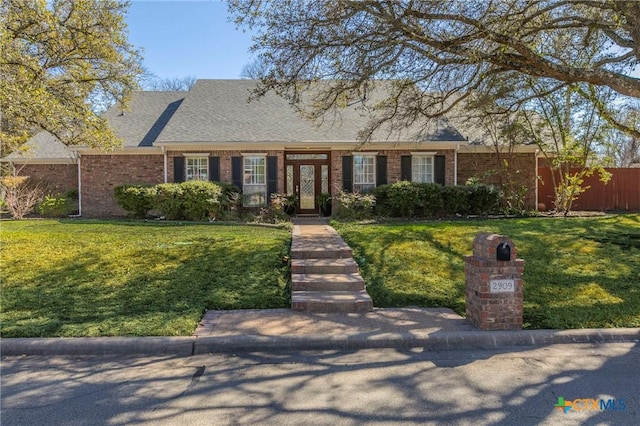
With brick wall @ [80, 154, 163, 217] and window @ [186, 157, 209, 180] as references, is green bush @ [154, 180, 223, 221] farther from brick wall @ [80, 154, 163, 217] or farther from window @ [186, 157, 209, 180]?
brick wall @ [80, 154, 163, 217]

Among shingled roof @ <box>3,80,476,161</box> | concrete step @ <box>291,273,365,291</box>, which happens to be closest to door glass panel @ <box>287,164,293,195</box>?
shingled roof @ <box>3,80,476,161</box>

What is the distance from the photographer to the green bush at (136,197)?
1459 centimetres

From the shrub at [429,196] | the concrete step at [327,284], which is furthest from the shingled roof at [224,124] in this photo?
the concrete step at [327,284]

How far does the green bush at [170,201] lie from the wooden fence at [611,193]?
47.0ft

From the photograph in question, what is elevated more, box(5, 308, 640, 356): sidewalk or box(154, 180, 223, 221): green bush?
box(154, 180, 223, 221): green bush

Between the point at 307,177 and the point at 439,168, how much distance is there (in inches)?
201

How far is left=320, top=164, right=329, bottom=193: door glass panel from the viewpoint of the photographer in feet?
55.4

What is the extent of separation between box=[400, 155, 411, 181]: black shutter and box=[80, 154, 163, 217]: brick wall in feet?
30.5

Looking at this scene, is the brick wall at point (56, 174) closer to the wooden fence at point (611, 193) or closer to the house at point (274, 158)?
the house at point (274, 158)

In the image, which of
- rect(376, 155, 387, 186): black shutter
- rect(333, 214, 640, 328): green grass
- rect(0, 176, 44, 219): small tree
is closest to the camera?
rect(333, 214, 640, 328): green grass

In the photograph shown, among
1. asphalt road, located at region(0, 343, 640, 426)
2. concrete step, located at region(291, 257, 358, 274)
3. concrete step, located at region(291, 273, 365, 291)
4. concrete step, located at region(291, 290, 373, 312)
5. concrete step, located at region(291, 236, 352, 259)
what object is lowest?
asphalt road, located at region(0, 343, 640, 426)

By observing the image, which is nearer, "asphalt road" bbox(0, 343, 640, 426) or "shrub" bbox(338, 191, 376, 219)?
"asphalt road" bbox(0, 343, 640, 426)

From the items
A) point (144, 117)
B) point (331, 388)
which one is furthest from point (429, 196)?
point (144, 117)

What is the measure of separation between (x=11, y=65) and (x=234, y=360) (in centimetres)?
882
